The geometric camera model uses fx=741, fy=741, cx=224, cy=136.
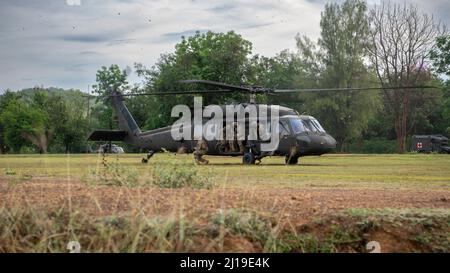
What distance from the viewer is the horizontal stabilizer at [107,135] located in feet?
114

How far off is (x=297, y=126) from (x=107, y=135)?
1063 centimetres

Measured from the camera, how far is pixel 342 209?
29.9 feet

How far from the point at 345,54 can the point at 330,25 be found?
3.44 m

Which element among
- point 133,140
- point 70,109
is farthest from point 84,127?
point 133,140

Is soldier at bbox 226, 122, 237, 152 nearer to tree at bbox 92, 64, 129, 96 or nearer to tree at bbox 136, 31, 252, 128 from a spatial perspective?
tree at bbox 136, 31, 252, 128

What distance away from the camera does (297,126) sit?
3033 cm

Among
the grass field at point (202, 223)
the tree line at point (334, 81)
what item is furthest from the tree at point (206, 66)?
the grass field at point (202, 223)

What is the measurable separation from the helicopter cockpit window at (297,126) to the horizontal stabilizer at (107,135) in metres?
9.65

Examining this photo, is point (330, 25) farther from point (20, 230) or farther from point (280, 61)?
point (20, 230)

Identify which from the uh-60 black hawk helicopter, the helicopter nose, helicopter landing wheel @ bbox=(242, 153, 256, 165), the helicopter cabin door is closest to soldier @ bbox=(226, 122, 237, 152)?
the uh-60 black hawk helicopter

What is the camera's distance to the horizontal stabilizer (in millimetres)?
34781

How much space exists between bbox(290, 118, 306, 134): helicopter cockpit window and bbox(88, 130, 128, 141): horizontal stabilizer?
9648mm

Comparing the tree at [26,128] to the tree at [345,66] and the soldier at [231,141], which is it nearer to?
the soldier at [231,141]
